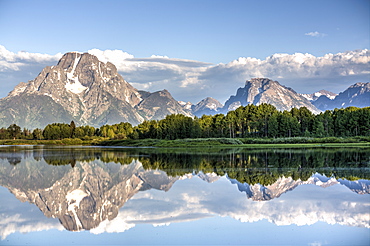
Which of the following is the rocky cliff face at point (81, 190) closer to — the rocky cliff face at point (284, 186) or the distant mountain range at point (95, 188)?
the distant mountain range at point (95, 188)

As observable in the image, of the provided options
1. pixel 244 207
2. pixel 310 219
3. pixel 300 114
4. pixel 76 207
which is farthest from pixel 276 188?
pixel 300 114

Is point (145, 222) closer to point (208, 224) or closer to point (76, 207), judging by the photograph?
point (208, 224)

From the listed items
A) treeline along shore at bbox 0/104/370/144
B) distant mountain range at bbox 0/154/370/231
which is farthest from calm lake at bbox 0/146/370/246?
treeline along shore at bbox 0/104/370/144

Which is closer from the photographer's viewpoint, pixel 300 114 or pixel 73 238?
pixel 73 238

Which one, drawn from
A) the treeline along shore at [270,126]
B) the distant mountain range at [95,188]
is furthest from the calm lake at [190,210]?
the treeline along shore at [270,126]

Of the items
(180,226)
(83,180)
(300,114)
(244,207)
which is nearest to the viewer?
(180,226)

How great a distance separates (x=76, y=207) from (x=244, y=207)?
353 inches

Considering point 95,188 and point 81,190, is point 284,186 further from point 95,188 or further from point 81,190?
point 81,190

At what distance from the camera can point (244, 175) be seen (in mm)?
32375

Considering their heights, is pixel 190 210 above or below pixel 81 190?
above

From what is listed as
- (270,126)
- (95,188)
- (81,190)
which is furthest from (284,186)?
(270,126)

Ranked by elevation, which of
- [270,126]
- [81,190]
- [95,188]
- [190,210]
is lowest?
[270,126]

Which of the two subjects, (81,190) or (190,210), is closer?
(190,210)

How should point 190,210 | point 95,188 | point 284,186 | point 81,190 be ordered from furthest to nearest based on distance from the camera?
1. point 95,188
2. point 284,186
3. point 81,190
4. point 190,210
